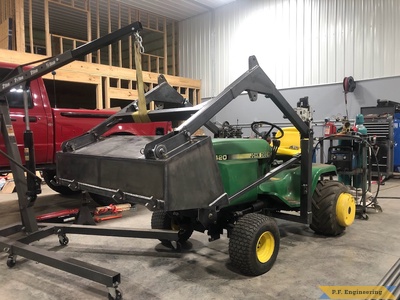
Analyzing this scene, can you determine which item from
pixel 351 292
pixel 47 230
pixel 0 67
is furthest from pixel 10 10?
pixel 351 292

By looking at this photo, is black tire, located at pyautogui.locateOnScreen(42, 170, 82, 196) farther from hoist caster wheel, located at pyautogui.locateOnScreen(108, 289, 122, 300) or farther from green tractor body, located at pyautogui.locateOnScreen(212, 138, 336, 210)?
hoist caster wheel, located at pyautogui.locateOnScreen(108, 289, 122, 300)

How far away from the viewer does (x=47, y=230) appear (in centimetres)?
349

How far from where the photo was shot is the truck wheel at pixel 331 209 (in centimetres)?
374

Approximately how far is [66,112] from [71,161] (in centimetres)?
235

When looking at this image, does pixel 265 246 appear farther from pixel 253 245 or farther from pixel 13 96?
pixel 13 96

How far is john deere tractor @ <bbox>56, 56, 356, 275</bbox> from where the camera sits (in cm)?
230

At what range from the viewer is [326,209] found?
373 cm

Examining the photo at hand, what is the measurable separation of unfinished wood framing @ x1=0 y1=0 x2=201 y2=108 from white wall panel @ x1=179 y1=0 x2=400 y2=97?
116 cm

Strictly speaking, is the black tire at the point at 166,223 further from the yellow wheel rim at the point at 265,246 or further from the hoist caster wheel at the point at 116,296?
the hoist caster wheel at the point at 116,296

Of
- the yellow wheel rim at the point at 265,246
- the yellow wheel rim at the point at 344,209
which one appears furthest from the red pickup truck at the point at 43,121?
the yellow wheel rim at the point at 344,209

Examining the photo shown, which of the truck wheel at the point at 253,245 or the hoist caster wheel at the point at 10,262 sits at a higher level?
the truck wheel at the point at 253,245

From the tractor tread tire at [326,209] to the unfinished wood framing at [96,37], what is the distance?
450cm

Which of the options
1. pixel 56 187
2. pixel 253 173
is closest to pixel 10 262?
pixel 253 173

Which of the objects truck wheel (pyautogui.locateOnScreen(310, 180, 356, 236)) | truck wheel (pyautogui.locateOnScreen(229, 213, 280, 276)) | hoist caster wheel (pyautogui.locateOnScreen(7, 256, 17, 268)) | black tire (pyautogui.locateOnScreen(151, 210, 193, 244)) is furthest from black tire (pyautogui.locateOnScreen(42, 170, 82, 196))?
truck wheel (pyautogui.locateOnScreen(310, 180, 356, 236))
